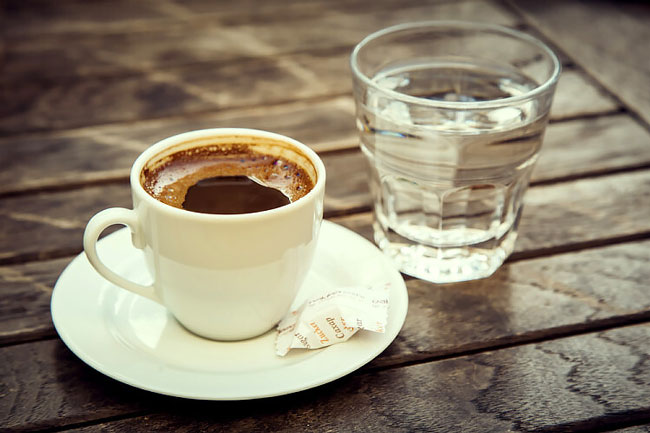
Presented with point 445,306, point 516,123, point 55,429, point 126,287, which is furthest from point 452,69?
point 55,429

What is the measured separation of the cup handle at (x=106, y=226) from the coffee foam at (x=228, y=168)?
0.14 feet

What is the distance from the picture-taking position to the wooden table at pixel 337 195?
2.13ft

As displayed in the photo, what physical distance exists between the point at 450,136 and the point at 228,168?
24 cm

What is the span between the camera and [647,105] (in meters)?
1.20

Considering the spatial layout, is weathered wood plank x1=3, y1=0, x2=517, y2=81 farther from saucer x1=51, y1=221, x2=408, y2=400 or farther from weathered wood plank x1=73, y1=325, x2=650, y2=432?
weathered wood plank x1=73, y1=325, x2=650, y2=432

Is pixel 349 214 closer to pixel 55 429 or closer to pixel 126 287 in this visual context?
pixel 126 287

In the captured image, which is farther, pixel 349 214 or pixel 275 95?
pixel 275 95

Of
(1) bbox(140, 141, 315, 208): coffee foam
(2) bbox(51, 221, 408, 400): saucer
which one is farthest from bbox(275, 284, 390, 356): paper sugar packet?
(1) bbox(140, 141, 315, 208): coffee foam

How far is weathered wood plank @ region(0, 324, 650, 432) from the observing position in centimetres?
63

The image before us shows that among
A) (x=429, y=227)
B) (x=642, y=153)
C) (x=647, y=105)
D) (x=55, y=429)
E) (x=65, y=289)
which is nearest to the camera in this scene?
(x=55, y=429)

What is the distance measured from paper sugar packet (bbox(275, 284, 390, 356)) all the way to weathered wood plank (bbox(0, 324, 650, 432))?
4 cm

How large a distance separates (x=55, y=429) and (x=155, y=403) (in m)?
0.09

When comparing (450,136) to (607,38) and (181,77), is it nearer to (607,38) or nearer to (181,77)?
(181,77)

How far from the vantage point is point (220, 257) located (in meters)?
0.65
